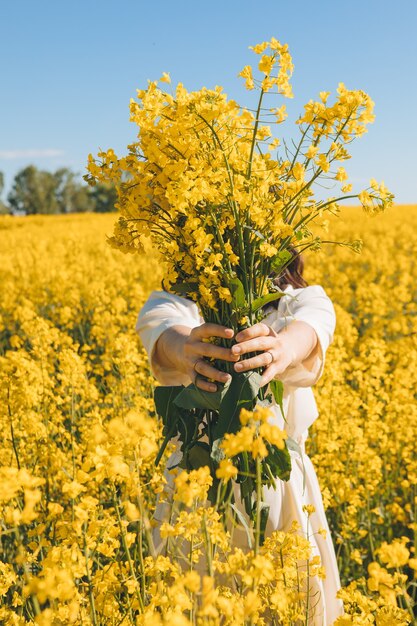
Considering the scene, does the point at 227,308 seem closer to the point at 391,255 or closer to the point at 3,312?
the point at 3,312

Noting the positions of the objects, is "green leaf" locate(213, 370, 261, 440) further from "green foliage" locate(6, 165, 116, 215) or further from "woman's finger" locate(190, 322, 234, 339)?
"green foliage" locate(6, 165, 116, 215)

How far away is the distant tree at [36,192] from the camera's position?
52.2 m

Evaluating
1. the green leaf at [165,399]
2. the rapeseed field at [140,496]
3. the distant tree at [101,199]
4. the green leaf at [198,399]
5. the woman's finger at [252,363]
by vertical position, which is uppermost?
the distant tree at [101,199]

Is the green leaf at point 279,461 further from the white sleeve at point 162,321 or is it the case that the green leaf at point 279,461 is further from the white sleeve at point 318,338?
the white sleeve at point 162,321

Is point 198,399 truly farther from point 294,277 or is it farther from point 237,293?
point 294,277

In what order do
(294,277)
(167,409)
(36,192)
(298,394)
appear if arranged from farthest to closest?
1. (36,192)
2. (294,277)
3. (298,394)
4. (167,409)

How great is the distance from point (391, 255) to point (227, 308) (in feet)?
Answer: 31.6

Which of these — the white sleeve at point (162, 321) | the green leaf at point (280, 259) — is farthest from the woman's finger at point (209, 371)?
the white sleeve at point (162, 321)

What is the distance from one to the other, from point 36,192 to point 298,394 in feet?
179

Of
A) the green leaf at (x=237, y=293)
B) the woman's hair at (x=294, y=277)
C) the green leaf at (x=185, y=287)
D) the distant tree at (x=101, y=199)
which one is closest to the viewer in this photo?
the green leaf at (x=237, y=293)

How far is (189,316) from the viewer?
83.3 inches

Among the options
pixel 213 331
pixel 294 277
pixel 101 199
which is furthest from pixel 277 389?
pixel 101 199

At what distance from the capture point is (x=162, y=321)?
1.91 metres

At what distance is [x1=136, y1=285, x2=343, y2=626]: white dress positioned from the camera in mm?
1823
